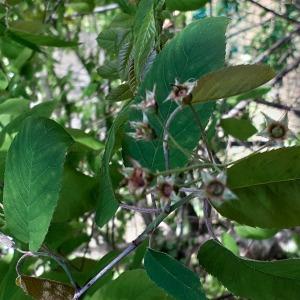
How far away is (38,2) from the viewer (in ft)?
5.07

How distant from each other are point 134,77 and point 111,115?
86 cm

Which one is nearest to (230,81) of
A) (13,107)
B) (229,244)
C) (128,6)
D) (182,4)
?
(182,4)

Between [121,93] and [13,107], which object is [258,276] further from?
[13,107]

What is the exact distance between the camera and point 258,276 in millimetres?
591

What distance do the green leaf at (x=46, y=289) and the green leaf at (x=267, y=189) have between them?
0.62ft

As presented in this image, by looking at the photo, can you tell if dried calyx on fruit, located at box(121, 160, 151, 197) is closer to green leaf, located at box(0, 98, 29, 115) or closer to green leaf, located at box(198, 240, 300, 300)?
green leaf, located at box(198, 240, 300, 300)

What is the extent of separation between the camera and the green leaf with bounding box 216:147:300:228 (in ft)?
1.74

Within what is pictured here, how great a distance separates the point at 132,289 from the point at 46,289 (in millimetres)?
90

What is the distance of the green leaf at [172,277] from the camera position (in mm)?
519

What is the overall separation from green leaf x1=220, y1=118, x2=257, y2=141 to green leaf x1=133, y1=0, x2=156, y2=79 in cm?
52

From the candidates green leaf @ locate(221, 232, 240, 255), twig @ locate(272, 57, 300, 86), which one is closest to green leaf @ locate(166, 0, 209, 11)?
green leaf @ locate(221, 232, 240, 255)

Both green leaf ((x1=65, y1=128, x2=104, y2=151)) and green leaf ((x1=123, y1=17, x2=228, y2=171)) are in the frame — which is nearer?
green leaf ((x1=123, y1=17, x2=228, y2=171))

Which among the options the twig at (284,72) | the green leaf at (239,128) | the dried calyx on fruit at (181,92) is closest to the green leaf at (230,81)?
the dried calyx on fruit at (181,92)

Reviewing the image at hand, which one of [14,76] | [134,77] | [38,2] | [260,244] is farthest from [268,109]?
[134,77]
